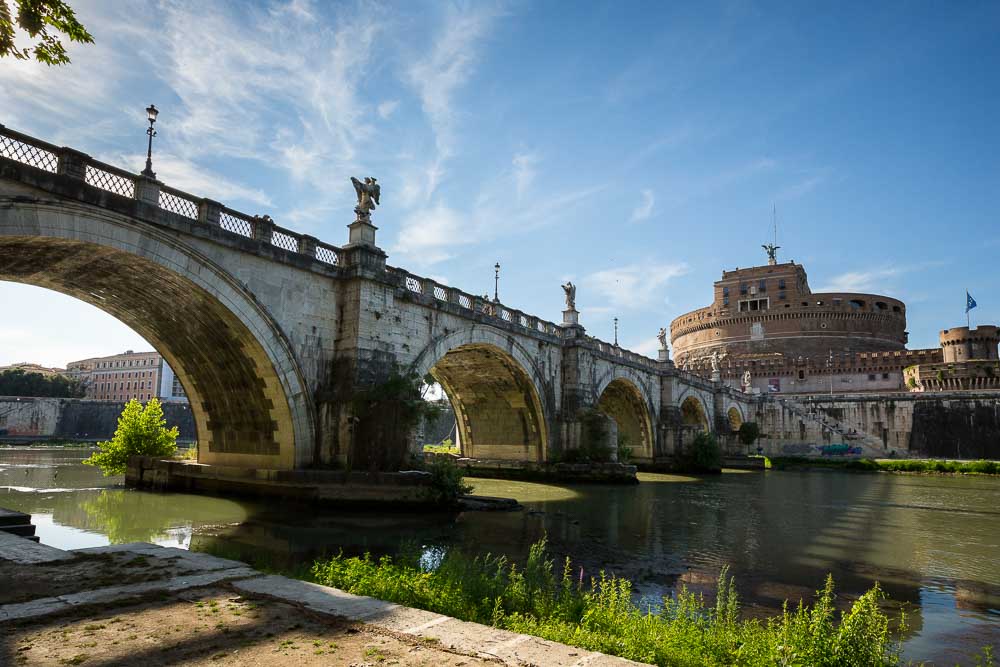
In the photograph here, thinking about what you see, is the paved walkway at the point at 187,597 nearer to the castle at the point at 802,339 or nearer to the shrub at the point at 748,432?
the shrub at the point at 748,432

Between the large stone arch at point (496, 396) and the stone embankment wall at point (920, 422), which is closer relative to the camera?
the large stone arch at point (496, 396)

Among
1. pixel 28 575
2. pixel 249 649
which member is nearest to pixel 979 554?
pixel 249 649

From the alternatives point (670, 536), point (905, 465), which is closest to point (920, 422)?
point (905, 465)

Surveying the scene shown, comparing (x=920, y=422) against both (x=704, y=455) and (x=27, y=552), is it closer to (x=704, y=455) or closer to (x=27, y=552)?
(x=704, y=455)

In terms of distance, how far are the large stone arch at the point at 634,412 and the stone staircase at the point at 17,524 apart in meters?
33.3

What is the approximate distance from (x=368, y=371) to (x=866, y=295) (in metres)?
82.9

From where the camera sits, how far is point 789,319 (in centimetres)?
8119

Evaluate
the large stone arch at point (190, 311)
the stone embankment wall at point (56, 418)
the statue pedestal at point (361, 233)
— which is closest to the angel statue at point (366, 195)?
the statue pedestal at point (361, 233)

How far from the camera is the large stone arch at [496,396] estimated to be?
27797mm

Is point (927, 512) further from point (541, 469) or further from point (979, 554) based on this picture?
point (541, 469)

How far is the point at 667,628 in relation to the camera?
218 inches

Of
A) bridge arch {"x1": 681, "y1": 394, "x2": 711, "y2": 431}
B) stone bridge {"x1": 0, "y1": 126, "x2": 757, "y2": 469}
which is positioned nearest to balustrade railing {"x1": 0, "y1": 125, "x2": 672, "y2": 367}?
stone bridge {"x1": 0, "y1": 126, "x2": 757, "y2": 469}

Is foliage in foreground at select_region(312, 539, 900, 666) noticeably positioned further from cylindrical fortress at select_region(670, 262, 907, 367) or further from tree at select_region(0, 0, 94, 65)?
cylindrical fortress at select_region(670, 262, 907, 367)

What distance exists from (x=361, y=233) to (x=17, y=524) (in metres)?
12.4
